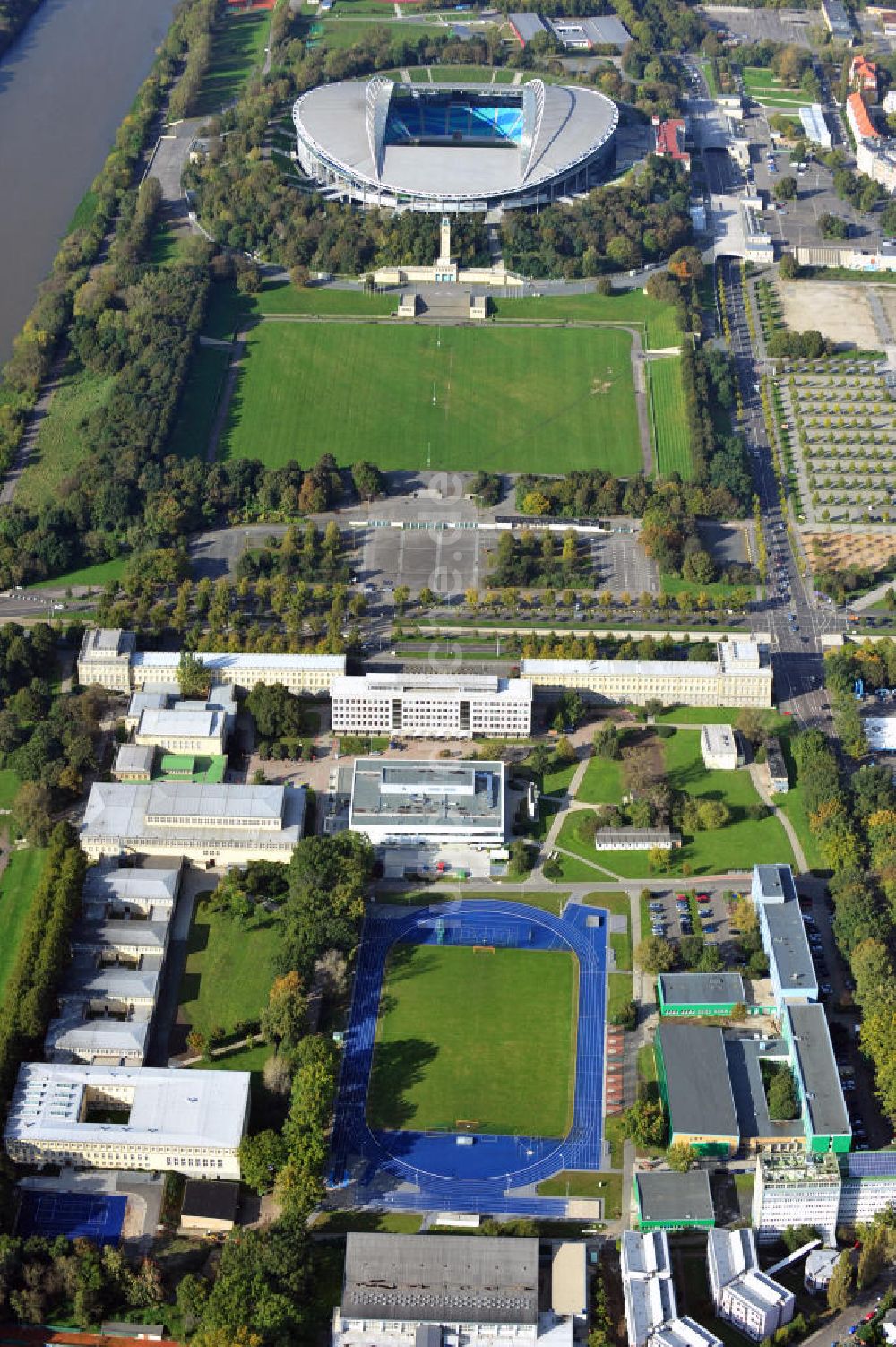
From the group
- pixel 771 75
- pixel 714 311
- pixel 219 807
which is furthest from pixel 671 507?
pixel 771 75

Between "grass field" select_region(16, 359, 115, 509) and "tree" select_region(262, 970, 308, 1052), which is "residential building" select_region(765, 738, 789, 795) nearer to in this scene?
"tree" select_region(262, 970, 308, 1052)

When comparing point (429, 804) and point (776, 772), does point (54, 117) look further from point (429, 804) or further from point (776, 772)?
point (776, 772)

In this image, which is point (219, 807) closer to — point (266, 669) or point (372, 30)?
point (266, 669)

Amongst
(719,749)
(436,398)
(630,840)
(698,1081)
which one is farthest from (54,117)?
(698,1081)

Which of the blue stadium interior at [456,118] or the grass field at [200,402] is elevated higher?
the blue stadium interior at [456,118]

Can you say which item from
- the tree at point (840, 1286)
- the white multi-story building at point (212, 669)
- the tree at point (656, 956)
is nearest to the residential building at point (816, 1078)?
the tree at point (840, 1286)

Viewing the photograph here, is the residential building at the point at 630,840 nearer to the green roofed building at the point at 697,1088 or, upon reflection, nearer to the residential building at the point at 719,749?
the residential building at the point at 719,749

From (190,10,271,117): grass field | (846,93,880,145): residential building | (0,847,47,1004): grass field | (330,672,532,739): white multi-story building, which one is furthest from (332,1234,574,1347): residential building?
(846,93,880,145): residential building
